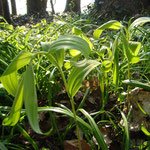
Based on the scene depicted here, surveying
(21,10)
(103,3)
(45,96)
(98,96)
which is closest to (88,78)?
(98,96)

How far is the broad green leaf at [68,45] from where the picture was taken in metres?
0.52

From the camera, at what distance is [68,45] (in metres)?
0.53

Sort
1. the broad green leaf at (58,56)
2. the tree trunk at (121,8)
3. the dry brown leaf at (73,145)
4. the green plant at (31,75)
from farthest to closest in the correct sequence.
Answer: the tree trunk at (121,8)
the dry brown leaf at (73,145)
the broad green leaf at (58,56)
the green plant at (31,75)

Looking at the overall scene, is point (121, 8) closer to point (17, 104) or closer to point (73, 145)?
point (73, 145)

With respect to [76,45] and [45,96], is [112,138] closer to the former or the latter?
[45,96]

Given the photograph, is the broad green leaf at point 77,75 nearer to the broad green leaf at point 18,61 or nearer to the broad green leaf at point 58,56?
the broad green leaf at point 58,56

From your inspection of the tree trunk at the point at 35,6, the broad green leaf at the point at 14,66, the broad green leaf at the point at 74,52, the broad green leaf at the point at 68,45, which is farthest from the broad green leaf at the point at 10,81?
the tree trunk at the point at 35,6

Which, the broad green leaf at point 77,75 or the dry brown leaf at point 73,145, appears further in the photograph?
the dry brown leaf at point 73,145

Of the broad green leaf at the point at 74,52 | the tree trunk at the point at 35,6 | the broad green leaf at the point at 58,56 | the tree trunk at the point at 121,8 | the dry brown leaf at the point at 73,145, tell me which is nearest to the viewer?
the broad green leaf at the point at 58,56

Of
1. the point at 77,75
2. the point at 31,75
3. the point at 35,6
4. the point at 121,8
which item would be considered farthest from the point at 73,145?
the point at 35,6

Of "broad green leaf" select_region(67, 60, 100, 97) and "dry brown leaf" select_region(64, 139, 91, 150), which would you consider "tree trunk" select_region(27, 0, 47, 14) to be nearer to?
"dry brown leaf" select_region(64, 139, 91, 150)

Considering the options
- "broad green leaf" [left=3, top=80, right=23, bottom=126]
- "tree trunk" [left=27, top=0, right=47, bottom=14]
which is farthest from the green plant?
"tree trunk" [left=27, top=0, right=47, bottom=14]

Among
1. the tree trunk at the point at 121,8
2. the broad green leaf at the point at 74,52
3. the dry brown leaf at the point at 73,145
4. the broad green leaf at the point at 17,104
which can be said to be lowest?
the dry brown leaf at the point at 73,145

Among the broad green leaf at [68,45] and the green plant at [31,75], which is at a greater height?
the broad green leaf at [68,45]
